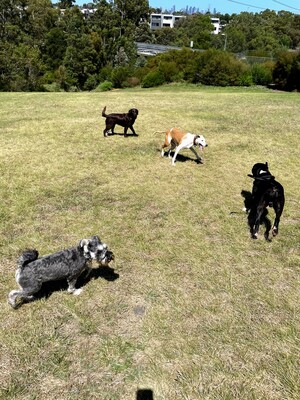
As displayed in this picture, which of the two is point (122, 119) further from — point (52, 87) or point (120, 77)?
point (52, 87)

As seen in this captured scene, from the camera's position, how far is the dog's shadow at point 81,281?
4.52 m

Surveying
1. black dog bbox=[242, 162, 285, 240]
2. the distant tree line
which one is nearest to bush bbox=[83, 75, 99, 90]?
the distant tree line

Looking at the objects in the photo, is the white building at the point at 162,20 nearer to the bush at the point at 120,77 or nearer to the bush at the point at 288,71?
the bush at the point at 120,77

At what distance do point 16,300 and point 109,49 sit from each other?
50857 millimetres

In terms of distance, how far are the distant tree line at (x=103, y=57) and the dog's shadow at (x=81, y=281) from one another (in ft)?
82.8

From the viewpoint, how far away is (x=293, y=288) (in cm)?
481

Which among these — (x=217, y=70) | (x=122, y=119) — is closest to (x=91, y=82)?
(x=217, y=70)

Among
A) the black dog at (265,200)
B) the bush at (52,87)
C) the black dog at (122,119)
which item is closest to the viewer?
the black dog at (265,200)

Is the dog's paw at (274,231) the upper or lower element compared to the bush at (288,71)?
lower

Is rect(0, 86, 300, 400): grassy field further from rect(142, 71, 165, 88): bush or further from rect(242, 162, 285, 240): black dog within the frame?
rect(142, 71, 165, 88): bush

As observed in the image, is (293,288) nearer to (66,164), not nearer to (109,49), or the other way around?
(66,164)

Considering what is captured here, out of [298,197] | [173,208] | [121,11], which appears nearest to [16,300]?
[173,208]

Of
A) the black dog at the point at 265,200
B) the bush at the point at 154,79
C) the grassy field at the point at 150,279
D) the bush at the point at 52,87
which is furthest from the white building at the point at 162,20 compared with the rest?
the black dog at the point at 265,200

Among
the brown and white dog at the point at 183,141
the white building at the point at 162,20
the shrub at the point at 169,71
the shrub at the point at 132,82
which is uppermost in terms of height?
the white building at the point at 162,20
